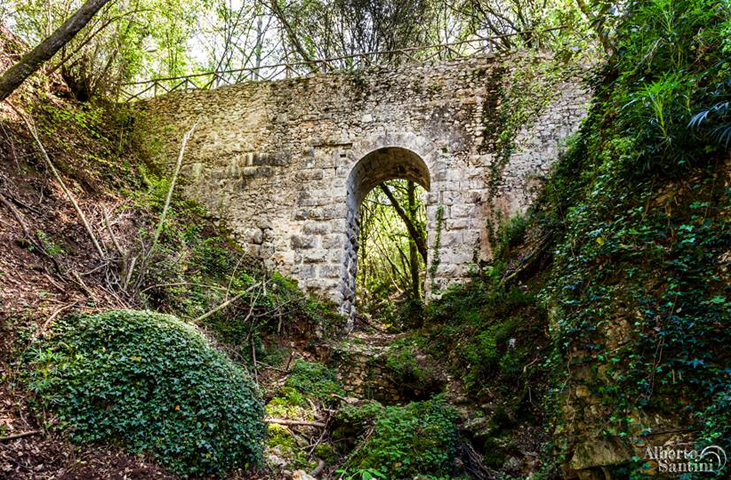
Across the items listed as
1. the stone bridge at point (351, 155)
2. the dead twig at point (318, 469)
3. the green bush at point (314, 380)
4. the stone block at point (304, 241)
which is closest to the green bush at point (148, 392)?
the dead twig at point (318, 469)

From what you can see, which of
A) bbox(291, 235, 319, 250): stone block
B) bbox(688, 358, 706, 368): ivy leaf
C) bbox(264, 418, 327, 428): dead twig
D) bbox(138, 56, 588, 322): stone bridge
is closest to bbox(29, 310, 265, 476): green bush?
bbox(264, 418, 327, 428): dead twig

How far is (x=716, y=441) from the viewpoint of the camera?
2.21 meters

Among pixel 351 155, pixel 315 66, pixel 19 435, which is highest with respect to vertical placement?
pixel 315 66

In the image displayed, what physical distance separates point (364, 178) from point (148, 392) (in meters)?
6.19

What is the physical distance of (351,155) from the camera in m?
8.00

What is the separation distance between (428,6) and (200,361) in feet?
36.9

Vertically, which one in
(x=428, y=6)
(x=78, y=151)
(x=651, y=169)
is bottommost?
(x=651, y=169)

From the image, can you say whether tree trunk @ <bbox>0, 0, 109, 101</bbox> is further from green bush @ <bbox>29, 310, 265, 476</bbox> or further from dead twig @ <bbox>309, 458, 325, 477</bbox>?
dead twig @ <bbox>309, 458, 325, 477</bbox>

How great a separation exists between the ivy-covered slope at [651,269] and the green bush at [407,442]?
33.5 inches

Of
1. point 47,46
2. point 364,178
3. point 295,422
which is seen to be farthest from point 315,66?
point 295,422

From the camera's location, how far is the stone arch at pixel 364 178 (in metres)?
7.84

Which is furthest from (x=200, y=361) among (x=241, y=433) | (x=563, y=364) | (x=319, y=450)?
(x=563, y=364)

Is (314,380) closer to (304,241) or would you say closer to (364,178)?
(304,241)

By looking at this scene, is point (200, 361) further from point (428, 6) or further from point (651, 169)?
point (428, 6)
